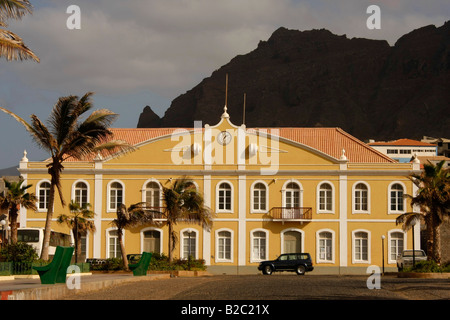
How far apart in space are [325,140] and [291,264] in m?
14.2

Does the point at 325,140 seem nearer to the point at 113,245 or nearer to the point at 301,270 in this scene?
the point at 301,270

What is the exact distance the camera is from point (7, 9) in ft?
67.9

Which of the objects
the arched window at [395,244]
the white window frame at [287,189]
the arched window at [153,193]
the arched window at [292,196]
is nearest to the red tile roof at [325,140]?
the arched window at [153,193]

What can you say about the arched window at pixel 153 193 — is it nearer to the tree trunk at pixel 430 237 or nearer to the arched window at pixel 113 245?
the arched window at pixel 113 245

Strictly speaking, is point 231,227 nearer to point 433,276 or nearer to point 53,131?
point 433,276

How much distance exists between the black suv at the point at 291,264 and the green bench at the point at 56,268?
2838 cm

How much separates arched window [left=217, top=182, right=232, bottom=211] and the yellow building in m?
0.07

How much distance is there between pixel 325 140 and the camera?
60469mm

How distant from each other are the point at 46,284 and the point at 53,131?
40.1 ft

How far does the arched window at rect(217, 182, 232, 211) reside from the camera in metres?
55.4

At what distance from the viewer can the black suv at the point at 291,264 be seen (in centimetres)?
4872

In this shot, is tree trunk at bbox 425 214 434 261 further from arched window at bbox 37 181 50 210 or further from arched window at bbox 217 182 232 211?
arched window at bbox 37 181 50 210

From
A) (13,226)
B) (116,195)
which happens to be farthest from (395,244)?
(13,226)
